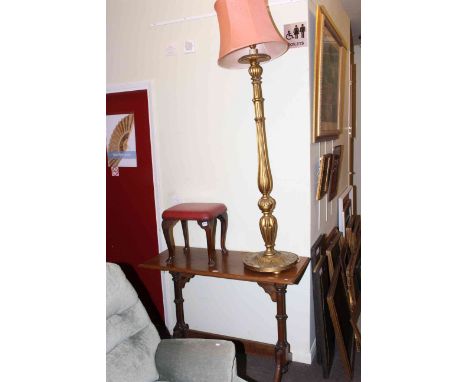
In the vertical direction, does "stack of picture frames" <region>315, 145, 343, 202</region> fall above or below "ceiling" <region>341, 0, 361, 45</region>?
below

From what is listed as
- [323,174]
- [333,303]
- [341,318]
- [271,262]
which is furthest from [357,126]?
[271,262]

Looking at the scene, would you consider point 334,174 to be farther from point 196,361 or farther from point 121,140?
point 196,361

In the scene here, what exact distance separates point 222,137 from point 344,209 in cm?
148

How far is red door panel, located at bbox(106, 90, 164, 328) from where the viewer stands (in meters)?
2.64

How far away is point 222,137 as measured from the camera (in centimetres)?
239

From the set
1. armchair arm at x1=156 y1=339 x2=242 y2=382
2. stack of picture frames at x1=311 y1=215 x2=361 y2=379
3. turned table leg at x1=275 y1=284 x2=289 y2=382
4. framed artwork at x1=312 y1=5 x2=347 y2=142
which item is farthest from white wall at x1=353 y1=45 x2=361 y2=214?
armchair arm at x1=156 y1=339 x2=242 y2=382

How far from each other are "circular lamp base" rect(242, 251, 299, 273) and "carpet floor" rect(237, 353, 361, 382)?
2.48ft

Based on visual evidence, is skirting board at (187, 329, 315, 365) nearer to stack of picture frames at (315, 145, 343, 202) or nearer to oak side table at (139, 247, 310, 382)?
oak side table at (139, 247, 310, 382)

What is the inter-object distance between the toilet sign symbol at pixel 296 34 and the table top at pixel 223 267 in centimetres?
127
